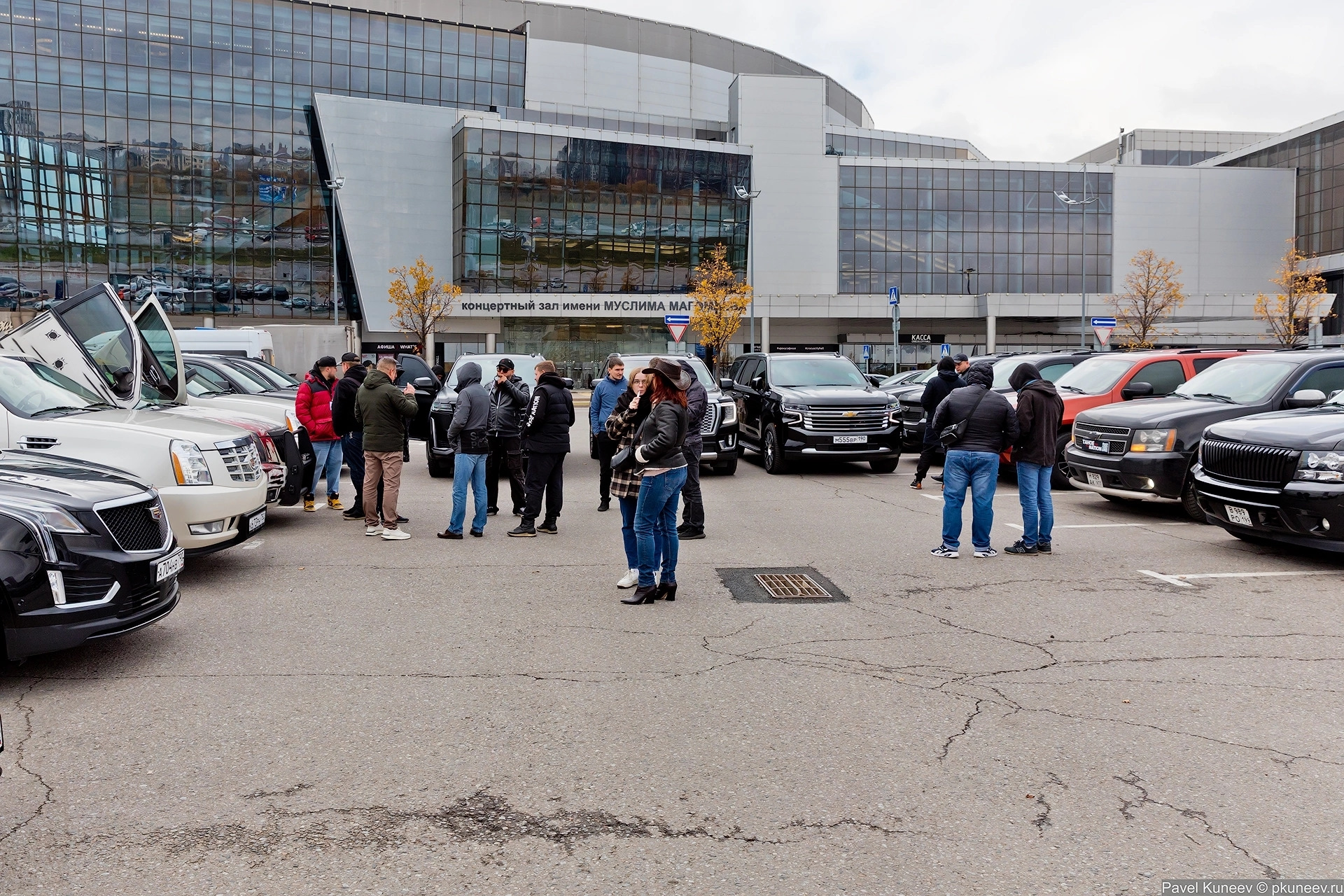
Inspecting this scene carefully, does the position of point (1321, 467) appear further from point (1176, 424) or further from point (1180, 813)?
point (1180, 813)

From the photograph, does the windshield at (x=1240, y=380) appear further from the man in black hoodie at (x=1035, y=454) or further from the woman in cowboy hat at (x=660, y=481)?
the woman in cowboy hat at (x=660, y=481)

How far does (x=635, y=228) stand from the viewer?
219 feet

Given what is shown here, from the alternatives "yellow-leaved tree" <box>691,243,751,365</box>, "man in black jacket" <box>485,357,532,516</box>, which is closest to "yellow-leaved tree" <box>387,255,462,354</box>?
"yellow-leaved tree" <box>691,243,751,365</box>

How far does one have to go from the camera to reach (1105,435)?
39.5ft

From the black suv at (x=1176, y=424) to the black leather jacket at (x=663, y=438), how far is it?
21.3 feet

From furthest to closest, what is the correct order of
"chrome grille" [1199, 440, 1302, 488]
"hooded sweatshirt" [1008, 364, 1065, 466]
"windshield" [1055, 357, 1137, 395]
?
1. "windshield" [1055, 357, 1137, 395]
2. "hooded sweatshirt" [1008, 364, 1065, 466]
3. "chrome grille" [1199, 440, 1302, 488]

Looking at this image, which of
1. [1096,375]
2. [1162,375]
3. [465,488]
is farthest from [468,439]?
[1162,375]

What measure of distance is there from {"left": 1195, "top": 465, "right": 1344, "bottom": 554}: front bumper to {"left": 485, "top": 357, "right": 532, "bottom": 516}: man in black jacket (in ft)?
22.6

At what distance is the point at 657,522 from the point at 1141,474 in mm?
6533

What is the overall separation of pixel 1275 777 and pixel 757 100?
71.6 metres

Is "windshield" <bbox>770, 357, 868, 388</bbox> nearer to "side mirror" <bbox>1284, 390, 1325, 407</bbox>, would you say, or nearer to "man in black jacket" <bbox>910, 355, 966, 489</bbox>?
"man in black jacket" <bbox>910, 355, 966, 489</bbox>

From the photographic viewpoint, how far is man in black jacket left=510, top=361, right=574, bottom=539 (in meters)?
10.7

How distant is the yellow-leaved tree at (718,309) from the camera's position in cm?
5409

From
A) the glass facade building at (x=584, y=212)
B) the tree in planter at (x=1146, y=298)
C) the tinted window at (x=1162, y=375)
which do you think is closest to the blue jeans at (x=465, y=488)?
the tinted window at (x=1162, y=375)
